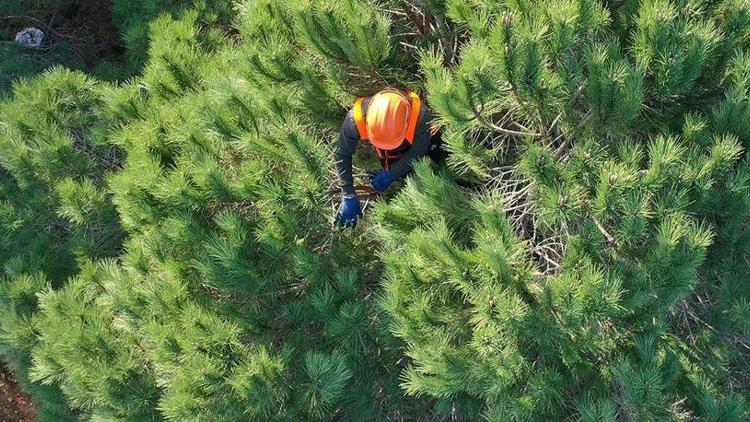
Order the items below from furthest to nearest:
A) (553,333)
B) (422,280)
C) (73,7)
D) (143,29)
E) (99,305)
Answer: (73,7) → (143,29) → (99,305) → (422,280) → (553,333)

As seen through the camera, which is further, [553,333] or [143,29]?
[143,29]

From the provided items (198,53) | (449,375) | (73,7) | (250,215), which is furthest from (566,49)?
(73,7)

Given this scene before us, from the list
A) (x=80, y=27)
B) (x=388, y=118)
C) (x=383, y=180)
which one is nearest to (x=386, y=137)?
(x=388, y=118)

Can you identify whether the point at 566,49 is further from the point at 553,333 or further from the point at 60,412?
the point at 60,412

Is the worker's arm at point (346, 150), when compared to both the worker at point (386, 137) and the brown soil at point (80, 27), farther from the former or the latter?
the brown soil at point (80, 27)

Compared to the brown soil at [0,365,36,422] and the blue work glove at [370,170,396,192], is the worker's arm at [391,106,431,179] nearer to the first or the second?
the blue work glove at [370,170,396,192]

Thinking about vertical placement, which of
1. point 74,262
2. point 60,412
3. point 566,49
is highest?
point 566,49

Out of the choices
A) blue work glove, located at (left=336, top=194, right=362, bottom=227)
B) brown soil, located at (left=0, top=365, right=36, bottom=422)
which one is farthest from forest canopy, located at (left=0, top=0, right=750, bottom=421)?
brown soil, located at (left=0, top=365, right=36, bottom=422)
